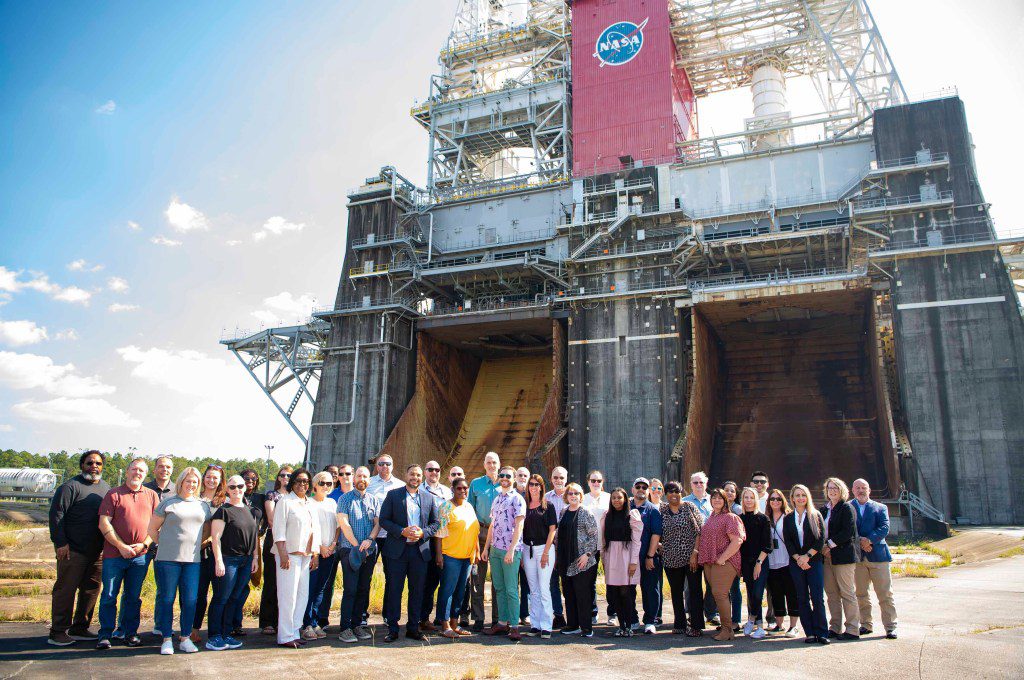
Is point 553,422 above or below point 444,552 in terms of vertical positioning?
above

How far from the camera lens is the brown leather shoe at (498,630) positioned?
320 inches

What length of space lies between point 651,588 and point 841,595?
6.96ft

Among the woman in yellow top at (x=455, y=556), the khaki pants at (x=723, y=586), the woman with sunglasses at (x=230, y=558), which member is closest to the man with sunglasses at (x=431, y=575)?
the woman in yellow top at (x=455, y=556)

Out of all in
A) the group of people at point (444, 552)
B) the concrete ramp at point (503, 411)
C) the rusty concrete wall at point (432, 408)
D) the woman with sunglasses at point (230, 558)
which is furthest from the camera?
the concrete ramp at point (503, 411)

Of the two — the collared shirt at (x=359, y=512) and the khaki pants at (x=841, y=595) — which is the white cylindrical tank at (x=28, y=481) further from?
the khaki pants at (x=841, y=595)

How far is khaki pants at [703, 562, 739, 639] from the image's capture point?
7719 mm

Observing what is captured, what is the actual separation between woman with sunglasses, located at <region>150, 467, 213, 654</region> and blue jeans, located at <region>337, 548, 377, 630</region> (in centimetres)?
158

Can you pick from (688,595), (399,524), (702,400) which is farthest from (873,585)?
(702,400)

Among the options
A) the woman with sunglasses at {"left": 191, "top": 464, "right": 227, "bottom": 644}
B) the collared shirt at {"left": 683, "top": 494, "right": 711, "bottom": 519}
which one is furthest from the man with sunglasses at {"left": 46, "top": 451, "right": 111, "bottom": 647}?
the collared shirt at {"left": 683, "top": 494, "right": 711, "bottom": 519}

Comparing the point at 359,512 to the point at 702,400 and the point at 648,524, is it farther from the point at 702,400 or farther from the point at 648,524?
the point at 702,400

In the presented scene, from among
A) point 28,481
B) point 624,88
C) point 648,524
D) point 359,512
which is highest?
point 624,88

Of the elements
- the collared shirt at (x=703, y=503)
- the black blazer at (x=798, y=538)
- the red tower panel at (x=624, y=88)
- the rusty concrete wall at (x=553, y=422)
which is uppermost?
the red tower panel at (x=624, y=88)

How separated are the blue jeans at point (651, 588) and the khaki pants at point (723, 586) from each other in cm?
77

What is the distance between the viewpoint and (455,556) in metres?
8.00
